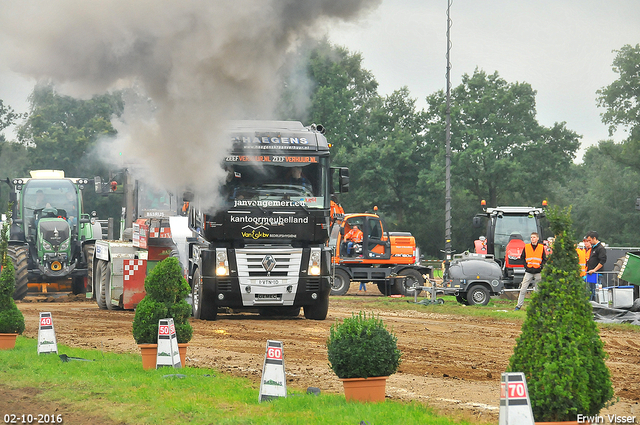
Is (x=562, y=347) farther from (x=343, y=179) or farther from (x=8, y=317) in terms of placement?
(x=343, y=179)

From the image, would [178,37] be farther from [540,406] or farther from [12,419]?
[540,406]

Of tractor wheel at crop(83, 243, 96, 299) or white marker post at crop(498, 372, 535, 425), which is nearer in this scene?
white marker post at crop(498, 372, 535, 425)

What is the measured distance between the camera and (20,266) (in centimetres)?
2525

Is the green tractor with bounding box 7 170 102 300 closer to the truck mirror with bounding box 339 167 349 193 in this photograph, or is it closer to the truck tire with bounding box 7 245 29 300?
the truck tire with bounding box 7 245 29 300

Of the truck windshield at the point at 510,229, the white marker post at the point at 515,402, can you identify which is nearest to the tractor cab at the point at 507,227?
the truck windshield at the point at 510,229

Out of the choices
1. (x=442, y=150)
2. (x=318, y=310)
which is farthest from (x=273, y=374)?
(x=442, y=150)

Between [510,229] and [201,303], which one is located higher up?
[510,229]

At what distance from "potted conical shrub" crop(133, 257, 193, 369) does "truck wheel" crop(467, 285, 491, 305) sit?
582 inches

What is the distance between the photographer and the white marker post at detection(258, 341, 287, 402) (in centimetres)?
834

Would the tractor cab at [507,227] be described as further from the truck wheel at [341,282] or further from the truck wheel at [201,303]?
the truck wheel at [201,303]

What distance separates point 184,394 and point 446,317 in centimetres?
1271

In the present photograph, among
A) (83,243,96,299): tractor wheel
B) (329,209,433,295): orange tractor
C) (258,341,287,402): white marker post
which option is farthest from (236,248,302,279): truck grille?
(329,209,433,295): orange tractor

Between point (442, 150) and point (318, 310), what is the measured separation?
4095cm

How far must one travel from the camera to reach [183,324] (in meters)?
11.1
